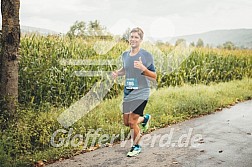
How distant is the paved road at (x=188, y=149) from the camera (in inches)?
214

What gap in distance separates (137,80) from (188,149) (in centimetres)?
158

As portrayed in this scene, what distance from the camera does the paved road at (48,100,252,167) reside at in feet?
17.8

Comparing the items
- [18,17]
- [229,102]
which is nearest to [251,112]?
[229,102]

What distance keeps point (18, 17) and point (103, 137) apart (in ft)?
9.08

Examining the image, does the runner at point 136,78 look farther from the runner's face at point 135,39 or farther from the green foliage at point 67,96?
the green foliage at point 67,96

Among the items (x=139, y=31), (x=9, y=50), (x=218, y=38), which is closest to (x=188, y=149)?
(x=139, y=31)

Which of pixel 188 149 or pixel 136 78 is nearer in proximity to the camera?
pixel 136 78

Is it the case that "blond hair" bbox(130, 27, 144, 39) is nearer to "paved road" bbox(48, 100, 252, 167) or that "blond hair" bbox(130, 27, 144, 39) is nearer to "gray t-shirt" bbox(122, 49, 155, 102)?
"gray t-shirt" bbox(122, 49, 155, 102)

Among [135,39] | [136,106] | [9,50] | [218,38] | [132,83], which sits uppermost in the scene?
[218,38]

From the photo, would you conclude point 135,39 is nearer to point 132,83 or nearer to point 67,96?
point 132,83

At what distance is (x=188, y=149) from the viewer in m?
6.16

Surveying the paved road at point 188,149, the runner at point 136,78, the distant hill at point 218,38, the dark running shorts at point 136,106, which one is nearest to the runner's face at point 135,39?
the runner at point 136,78

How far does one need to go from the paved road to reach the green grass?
41 cm

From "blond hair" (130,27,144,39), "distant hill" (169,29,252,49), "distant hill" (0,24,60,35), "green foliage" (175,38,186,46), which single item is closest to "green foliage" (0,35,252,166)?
"distant hill" (0,24,60,35)
